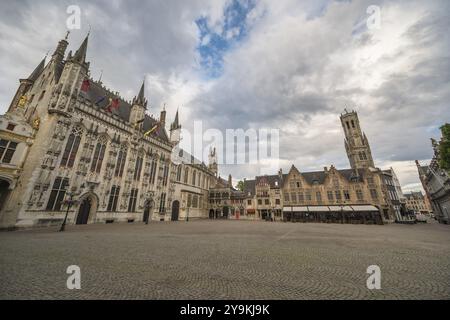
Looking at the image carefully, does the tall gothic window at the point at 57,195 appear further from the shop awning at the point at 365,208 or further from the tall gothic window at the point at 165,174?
the shop awning at the point at 365,208

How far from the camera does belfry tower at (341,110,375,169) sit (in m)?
46.9

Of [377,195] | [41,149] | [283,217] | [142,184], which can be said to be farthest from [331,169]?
[41,149]

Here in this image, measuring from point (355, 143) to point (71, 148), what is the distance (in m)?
62.1

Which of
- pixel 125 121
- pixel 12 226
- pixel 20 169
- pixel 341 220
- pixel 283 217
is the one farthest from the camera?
pixel 283 217

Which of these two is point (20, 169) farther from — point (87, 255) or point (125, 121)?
point (87, 255)

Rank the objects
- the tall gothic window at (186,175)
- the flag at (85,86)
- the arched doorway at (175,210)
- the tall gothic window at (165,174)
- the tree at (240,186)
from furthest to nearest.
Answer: the tree at (240,186)
the tall gothic window at (186,175)
the arched doorway at (175,210)
the tall gothic window at (165,174)
the flag at (85,86)

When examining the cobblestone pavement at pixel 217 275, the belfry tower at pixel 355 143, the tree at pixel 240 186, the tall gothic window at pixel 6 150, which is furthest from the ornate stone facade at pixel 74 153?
the belfry tower at pixel 355 143

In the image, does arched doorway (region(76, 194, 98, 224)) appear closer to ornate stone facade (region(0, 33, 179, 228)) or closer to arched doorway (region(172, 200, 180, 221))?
ornate stone facade (region(0, 33, 179, 228))

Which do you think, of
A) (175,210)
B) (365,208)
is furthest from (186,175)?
(365,208)

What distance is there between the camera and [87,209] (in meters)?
21.6

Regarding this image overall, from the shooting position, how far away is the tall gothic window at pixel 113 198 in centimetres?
2383

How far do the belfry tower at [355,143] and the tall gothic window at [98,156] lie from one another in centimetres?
5516

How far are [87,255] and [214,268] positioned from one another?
5.42 m
